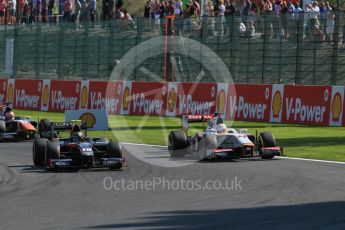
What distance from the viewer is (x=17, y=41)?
4319 cm

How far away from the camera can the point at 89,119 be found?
18109 millimetres

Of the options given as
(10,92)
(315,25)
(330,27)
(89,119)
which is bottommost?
(89,119)

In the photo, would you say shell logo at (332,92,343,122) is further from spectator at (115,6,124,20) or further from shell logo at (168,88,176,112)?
spectator at (115,6,124,20)

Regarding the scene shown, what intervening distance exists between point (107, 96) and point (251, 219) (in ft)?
83.2

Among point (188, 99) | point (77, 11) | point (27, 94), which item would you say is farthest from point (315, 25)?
point (27, 94)

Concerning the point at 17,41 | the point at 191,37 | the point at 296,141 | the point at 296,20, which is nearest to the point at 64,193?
the point at 296,141

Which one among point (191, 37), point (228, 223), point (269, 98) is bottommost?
point (228, 223)

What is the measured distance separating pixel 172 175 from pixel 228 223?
5492 millimetres

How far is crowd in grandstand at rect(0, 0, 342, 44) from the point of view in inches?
1192

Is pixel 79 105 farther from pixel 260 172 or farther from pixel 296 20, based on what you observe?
pixel 260 172

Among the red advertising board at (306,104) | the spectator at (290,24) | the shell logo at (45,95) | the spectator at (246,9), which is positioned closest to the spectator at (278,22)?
the spectator at (290,24)

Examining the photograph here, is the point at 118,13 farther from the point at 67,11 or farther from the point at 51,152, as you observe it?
the point at 51,152

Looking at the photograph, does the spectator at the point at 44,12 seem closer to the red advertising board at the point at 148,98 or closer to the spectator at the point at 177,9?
the spectator at the point at 177,9

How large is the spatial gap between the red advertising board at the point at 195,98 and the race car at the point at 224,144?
12.4 metres
